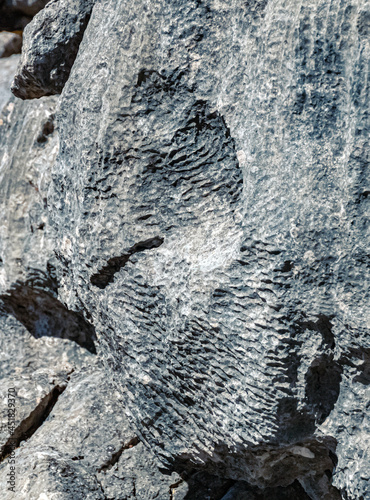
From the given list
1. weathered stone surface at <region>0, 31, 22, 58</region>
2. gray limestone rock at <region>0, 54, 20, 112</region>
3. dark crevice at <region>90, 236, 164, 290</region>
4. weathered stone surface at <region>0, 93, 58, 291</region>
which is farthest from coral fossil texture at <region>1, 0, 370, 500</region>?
weathered stone surface at <region>0, 31, 22, 58</region>

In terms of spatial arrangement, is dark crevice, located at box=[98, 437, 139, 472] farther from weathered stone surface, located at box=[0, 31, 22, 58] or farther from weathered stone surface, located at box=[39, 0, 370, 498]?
weathered stone surface, located at box=[0, 31, 22, 58]

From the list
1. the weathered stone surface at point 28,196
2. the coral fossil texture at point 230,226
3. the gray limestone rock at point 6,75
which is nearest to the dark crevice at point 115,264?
the coral fossil texture at point 230,226

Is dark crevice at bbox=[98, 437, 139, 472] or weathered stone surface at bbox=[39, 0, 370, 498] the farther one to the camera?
dark crevice at bbox=[98, 437, 139, 472]

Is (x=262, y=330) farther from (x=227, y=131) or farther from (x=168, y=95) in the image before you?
(x=168, y=95)

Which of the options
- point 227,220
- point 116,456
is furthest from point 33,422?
point 227,220

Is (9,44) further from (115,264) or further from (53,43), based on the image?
(115,264)

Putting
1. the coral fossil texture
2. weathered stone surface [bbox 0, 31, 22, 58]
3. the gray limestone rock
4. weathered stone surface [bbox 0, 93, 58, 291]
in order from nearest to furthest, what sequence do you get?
the coral fossil texture
weathered stone surface [bbox 0, 93, 58, 291]
the gray limestone rock
weathered stone surface [bbox 0, 31, 22, 58]
